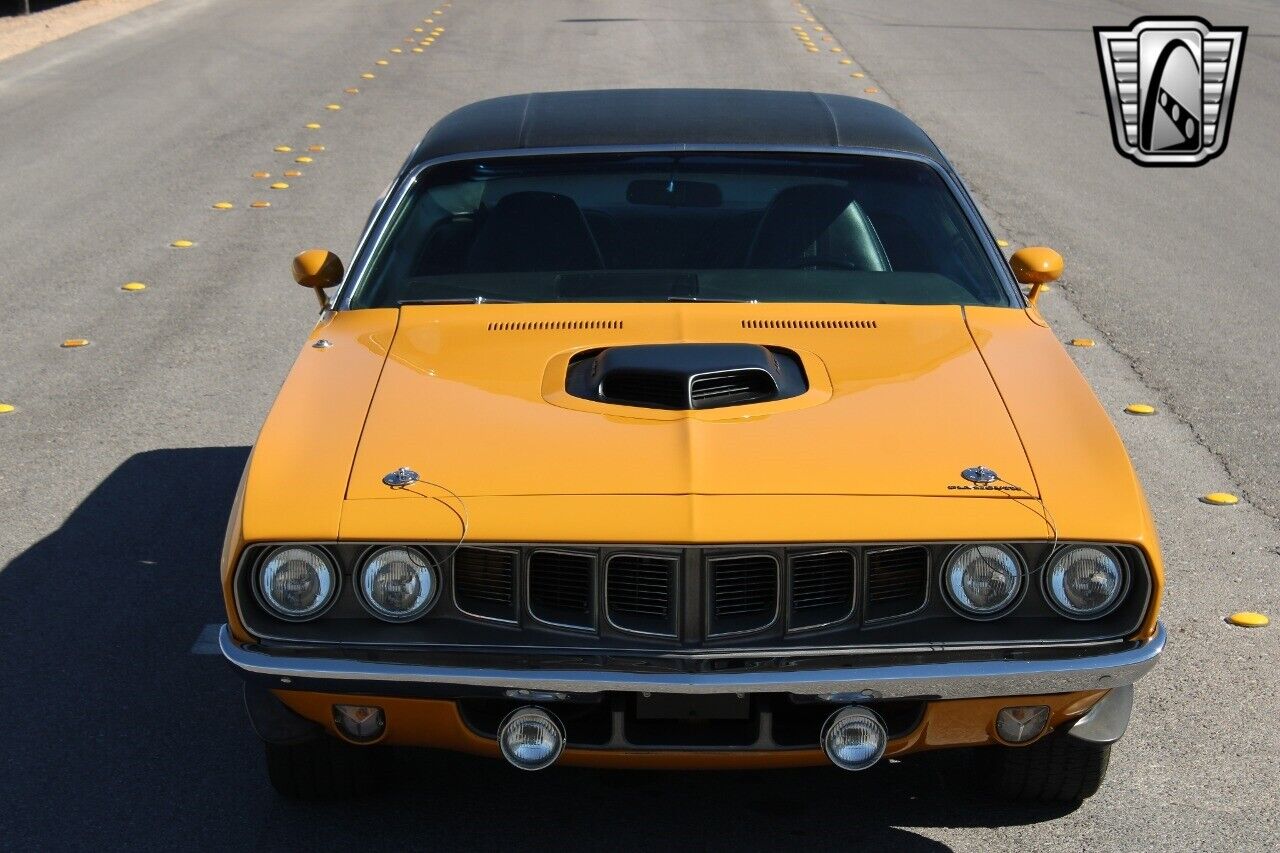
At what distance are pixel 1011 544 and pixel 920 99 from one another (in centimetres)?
1302

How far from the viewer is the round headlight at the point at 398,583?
3346 mm

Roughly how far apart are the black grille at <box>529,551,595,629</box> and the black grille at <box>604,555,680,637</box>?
5 centimetres

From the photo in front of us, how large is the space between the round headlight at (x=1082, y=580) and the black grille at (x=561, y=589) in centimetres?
97

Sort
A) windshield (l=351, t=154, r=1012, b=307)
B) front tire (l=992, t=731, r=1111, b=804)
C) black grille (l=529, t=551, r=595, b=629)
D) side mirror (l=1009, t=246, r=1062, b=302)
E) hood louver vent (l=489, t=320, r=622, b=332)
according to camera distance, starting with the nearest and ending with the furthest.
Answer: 1. black grille (l=529, t=551, r=595, b=629)
2. front tire (l=992, t=731, r=1111, b=804)
3. hood louver vent (l=489, t=320, r=622, b=332)
4. windshield (l=351, t=154, r=1012, b=307)
5. side mirror (l=1009, t=246, r=1062, b=302)

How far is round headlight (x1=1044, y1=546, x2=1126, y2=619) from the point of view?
3.36m

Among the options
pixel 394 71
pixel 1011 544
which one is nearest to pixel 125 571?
pixel 1011 544

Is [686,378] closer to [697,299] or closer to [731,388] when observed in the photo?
[731,388]

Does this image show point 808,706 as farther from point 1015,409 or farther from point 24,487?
point 24,487

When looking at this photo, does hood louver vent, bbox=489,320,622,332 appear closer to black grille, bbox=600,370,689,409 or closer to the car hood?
the car hood

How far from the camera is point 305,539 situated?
331cm

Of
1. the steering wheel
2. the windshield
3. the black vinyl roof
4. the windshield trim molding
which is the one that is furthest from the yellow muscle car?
the black vinyl roof

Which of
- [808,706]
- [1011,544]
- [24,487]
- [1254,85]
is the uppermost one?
[1011,544]

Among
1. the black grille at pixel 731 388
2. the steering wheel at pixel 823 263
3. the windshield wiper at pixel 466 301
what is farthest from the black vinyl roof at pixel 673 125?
the black grille at pixel 731 388

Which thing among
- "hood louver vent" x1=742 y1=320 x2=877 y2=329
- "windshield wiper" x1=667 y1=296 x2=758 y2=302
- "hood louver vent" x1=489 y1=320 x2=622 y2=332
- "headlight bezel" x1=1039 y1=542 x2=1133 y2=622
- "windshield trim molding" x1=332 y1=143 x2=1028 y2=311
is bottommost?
"headlight bezel" x1=1039 y1=542 x2=1133 y2=622
